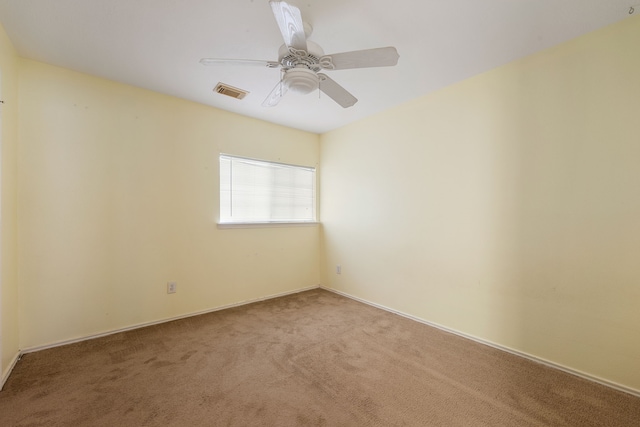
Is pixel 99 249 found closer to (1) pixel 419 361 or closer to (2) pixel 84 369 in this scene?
(2) pixel 84 369

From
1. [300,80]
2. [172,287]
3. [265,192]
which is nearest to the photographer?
[300,80]

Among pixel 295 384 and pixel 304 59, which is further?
pixel 295 384

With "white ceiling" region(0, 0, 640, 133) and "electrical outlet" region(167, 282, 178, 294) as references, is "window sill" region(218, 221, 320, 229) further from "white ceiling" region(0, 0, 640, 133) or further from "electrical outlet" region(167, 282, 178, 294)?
"white ceiling" region(0, 0, 640, 133)

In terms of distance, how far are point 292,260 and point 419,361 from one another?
2121mm

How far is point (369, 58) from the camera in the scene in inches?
57.9

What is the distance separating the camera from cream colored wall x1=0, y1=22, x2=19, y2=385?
176 cm

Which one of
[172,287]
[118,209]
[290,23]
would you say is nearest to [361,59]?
[290,23]

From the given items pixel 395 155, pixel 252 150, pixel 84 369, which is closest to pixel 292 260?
pixel 252 150

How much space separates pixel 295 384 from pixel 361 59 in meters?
2.08

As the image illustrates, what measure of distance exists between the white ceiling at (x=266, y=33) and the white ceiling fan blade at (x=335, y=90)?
1.20 feet

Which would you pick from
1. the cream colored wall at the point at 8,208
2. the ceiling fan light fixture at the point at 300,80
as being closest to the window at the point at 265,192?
the cream colored wall at the point at 8,208

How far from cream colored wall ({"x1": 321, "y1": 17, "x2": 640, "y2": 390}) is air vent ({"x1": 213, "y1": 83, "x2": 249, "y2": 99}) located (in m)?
1.59

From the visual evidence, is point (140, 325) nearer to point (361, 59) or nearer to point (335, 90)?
point (335, 90)

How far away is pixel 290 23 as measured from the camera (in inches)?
49.9
